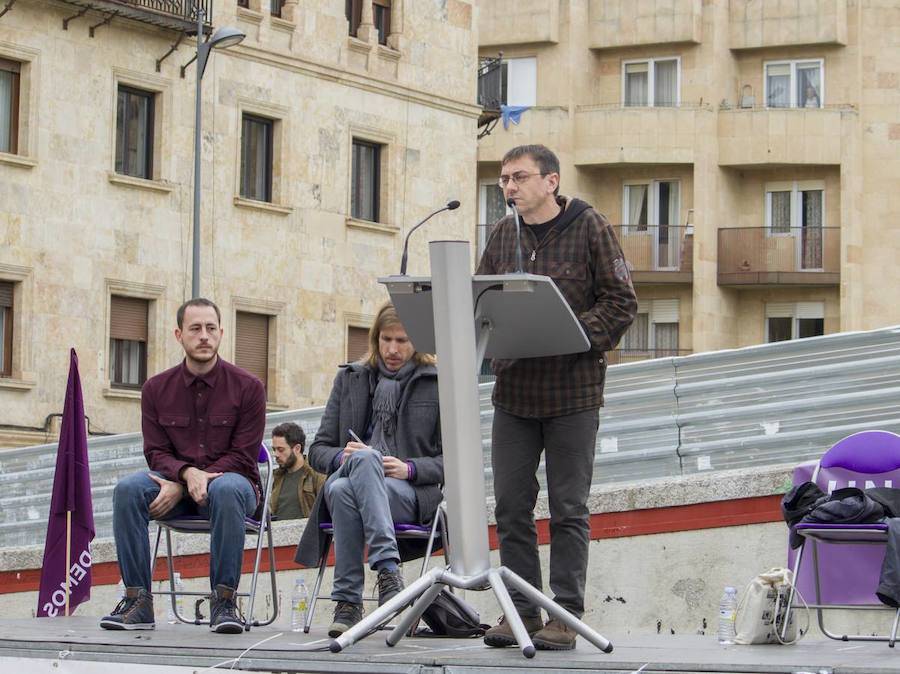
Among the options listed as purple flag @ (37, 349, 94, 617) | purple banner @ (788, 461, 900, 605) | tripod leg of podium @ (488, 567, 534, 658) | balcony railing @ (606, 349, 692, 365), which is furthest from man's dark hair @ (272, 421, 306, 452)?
balcony railing @ (606, 349, 692, 365)

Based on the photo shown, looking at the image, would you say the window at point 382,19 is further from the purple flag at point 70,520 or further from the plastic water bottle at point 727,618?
the plastic water bottle at point 727,618

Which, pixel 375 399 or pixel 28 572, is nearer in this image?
pixel 375 399

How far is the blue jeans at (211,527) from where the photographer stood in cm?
930

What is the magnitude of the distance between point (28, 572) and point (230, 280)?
62.2 feet

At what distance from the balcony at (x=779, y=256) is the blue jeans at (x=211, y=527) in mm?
36940

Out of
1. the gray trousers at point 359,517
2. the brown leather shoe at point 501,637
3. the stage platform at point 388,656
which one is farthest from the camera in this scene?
the gray trousers at point 359,517

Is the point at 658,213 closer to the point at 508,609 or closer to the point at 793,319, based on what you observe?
the point at 793,319

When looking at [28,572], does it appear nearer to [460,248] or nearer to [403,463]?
[403,463]

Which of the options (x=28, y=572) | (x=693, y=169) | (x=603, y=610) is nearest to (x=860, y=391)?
(x=603, y=610)

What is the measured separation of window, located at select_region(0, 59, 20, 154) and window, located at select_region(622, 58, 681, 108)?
18.5 metres

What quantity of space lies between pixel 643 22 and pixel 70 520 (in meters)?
35.9

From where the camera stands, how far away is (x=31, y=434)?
30844 mm

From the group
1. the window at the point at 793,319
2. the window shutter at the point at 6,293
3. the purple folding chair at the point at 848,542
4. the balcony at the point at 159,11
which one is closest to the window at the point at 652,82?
the window at the point at 793,319

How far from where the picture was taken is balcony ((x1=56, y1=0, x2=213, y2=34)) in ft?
104
